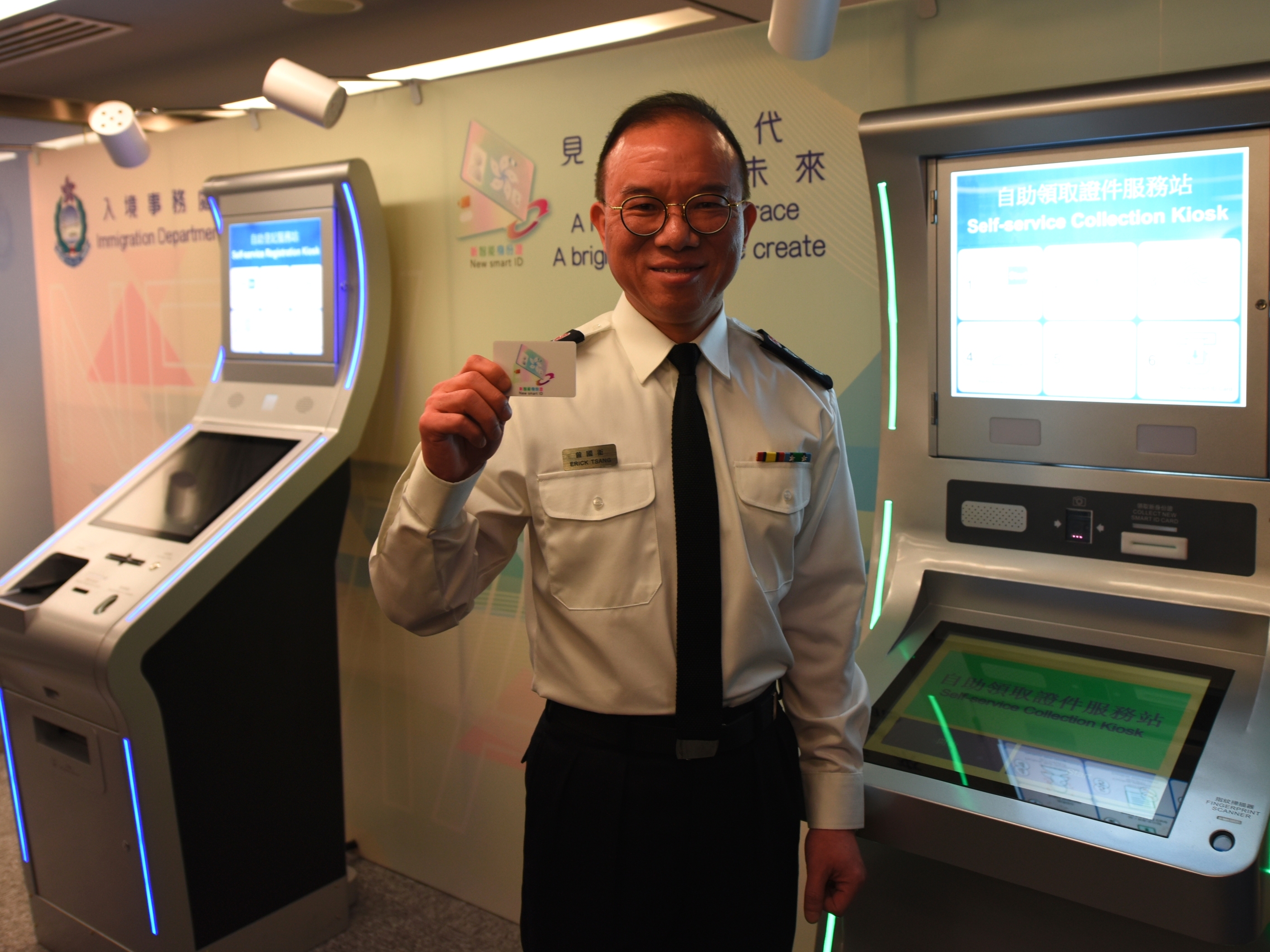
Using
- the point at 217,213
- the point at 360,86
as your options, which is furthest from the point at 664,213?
the point at 217,213

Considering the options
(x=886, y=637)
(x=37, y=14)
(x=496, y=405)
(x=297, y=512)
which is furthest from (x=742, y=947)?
(x=37, y=14)

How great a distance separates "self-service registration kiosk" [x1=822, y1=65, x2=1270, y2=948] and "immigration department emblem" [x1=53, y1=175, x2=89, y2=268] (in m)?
3.48

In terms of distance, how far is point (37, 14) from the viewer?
2.50 metres

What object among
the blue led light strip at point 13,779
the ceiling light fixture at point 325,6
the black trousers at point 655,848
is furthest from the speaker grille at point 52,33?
the black trousers at point 655,848

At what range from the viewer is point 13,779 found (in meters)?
2.66

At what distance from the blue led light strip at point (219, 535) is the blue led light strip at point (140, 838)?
319 millimetres

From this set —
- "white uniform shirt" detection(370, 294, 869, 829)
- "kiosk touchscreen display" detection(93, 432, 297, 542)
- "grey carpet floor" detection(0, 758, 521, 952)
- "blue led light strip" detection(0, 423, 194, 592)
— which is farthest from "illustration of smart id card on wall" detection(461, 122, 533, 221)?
"grey carpet floor" detection(0, 758, 521, 952)

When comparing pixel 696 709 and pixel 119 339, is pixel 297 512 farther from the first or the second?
pixel 119 339

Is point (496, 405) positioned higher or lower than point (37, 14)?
lower

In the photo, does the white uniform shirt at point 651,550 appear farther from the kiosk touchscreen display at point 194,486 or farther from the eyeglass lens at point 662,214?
the kiosk touchscreen display at point 194,486

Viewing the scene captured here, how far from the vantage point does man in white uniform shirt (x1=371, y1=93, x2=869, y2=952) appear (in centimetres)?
140

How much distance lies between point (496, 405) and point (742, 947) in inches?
35.3

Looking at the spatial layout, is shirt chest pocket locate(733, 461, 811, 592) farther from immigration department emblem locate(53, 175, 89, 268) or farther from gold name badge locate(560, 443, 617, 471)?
immigration department emblem locate(53, 175, 89, 268)

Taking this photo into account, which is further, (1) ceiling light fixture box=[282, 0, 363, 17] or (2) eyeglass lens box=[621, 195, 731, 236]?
(1) ceiling light fixture box=[282, 0, 363, 17]
